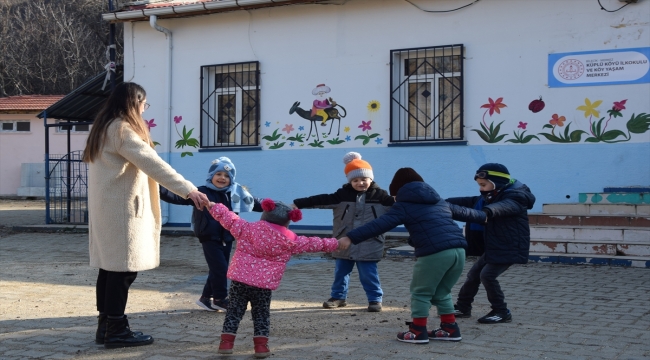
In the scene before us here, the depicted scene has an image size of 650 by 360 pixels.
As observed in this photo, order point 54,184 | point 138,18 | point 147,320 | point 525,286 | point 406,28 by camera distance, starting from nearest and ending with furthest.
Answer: point 147,320
point 525,286
point 406,28
point 138,18
point 54,184

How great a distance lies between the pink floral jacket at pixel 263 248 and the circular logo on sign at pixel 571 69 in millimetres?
7073

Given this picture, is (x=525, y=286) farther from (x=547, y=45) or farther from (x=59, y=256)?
(x=59, y=256)

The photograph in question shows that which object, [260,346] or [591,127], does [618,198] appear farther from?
[260,346]

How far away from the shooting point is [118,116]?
4840mm

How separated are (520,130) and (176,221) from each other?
6.48 m

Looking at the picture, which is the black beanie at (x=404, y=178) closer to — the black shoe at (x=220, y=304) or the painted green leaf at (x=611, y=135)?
the black shoe at (x=220, y=304)

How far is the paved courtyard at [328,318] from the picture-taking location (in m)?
4.76

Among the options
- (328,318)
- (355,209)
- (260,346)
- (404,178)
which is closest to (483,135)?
(355,209)

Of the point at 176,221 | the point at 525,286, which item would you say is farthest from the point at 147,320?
the point at 176,221

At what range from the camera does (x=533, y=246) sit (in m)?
9.45

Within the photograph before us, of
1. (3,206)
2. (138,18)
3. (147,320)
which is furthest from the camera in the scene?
(3,206)

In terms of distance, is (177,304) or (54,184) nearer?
(177,304)

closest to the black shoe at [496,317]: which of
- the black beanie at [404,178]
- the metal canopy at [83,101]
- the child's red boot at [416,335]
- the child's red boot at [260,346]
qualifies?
the child's red boot at [416,335]

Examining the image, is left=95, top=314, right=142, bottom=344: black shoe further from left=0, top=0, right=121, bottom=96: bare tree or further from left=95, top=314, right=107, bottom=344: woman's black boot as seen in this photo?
left=0, top=0, right=121, bottom=96: bare tree
